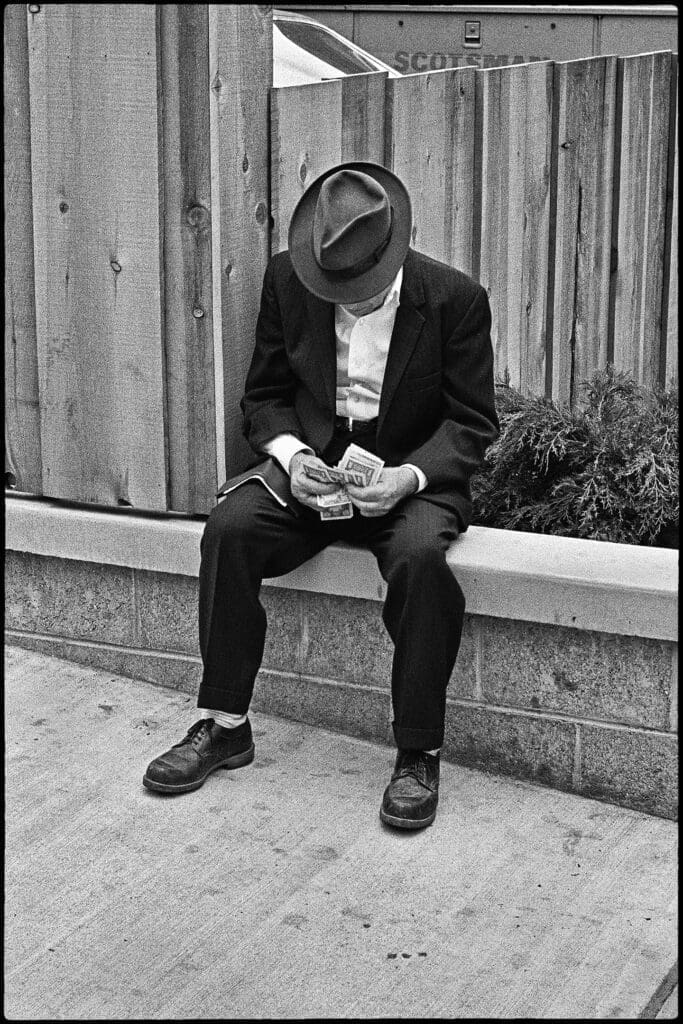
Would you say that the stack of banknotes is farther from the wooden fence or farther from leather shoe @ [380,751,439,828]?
leather shoe @ [380,751,439,828]

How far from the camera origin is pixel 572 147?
4641 mm

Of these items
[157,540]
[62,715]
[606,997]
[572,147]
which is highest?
[572,147]

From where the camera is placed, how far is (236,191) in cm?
384

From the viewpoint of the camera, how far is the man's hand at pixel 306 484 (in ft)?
11.6

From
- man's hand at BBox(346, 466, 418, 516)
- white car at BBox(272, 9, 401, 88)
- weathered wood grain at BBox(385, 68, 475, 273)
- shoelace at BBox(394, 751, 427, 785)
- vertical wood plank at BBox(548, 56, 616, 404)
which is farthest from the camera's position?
white car at BBox(272, 9, 401, 88)

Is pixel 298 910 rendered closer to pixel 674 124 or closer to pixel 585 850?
pixel 585 850

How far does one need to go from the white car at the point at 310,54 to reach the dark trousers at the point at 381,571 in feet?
8.15

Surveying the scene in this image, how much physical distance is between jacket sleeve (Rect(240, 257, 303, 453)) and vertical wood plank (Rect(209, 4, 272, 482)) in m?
0.13

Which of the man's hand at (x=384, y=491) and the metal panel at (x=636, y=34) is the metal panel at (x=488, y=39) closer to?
the metal panel at (x=636, y=34)

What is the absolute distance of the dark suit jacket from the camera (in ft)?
11.7

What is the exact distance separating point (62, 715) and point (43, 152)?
1665mm

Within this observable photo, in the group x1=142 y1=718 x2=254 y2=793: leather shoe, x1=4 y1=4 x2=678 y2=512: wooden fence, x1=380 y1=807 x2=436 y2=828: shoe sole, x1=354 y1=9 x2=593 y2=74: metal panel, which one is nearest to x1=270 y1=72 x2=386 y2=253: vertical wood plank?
x1=4 y1=4 x2=678 y2=512: wooden fence

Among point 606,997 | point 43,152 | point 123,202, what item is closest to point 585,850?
point 606,997

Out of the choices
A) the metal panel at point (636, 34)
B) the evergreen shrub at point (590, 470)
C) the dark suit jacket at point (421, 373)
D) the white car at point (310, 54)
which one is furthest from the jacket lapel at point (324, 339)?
the metal panel at point (636, 34)
